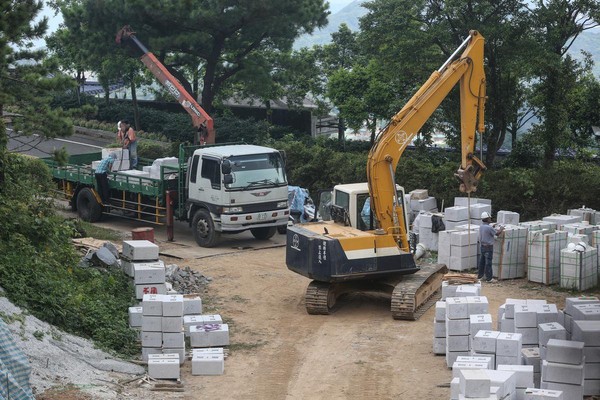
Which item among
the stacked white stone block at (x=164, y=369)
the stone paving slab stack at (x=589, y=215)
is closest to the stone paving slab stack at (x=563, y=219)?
the stone paving slab stack at (x=589, y=215)

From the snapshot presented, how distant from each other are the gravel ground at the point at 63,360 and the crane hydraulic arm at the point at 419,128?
649 centimetres

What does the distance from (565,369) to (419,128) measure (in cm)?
767

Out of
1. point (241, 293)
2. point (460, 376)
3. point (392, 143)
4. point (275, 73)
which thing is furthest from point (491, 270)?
point (275, 73)

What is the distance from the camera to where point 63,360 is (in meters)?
15.9

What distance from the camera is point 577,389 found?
587 inches

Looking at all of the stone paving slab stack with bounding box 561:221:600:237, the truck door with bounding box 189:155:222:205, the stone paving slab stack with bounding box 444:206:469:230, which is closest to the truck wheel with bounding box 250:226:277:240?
the truck door with bounding box 189:155:222:205

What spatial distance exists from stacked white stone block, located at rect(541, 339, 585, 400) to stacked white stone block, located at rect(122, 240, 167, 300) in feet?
24.9

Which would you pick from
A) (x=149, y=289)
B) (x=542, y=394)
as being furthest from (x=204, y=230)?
(x=542, y=394)

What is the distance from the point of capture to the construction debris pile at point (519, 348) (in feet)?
46.2

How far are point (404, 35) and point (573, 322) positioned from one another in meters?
17.5

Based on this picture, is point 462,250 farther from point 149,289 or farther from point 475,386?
point 475,386

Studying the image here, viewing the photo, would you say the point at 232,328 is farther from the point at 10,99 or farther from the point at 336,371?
the point at 10,99

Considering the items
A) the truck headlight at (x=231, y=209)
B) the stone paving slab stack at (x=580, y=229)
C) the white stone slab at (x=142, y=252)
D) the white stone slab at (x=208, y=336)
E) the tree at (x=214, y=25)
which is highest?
the tree at (x=214, y=25)

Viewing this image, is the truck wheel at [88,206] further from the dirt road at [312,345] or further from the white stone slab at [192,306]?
the white stone slab at [192,306]
